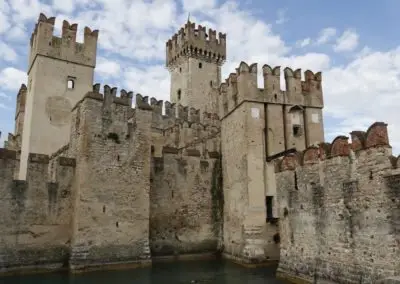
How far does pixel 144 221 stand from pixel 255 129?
6962mm

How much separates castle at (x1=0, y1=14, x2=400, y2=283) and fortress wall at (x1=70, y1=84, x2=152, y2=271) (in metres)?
0.05

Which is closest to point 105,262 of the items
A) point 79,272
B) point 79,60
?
point 79,272

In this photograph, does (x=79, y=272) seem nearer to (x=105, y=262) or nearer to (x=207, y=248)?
(x=105, y=262)

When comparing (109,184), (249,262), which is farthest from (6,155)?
(249,262)

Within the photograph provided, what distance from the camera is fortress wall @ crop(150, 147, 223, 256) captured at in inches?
723

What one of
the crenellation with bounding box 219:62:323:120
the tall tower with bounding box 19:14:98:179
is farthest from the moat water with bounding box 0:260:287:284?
the tall tower with bounding box 19:14:98:179

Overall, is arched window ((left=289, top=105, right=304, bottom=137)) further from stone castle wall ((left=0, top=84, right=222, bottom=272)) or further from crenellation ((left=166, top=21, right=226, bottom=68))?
crenellation ((left=166, top=21, right=226, bottom=68))

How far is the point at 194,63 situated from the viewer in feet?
123

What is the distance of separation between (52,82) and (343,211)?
57.1 ft

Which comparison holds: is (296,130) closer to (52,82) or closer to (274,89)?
(274,89)

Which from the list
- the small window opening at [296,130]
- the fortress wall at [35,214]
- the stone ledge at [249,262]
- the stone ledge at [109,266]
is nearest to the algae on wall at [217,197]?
the stone ledge at [249,262]

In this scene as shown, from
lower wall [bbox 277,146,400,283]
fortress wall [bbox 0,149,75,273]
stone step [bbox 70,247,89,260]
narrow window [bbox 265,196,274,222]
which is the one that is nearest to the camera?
lower wall [bbox 277,146,400,283]

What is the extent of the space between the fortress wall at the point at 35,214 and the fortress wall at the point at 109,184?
0.76m

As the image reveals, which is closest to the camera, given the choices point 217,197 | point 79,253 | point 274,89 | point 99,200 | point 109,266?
point 79,253
